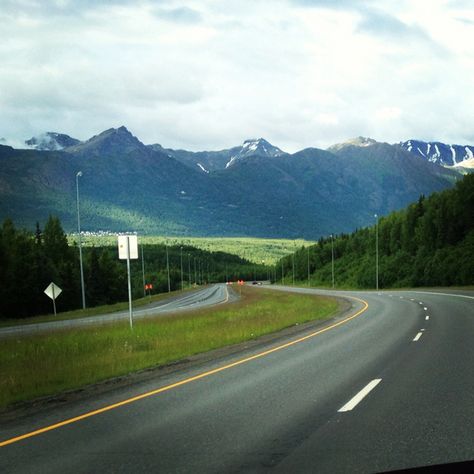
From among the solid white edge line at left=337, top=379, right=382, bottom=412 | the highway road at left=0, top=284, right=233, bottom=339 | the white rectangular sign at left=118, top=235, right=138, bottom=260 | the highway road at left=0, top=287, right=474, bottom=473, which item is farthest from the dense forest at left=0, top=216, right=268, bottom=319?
the solid white edge line at left=337, top=379, right=382, bottom=412

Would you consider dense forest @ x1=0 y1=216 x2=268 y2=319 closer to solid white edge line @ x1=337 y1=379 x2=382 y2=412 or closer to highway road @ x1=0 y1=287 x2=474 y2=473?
highway road @ x1=0 y1=287 x2=474 y2=473

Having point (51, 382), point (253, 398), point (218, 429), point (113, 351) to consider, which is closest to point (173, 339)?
point (113, 351)

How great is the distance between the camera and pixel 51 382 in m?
12.3

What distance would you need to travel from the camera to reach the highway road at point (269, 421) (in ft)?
20.3

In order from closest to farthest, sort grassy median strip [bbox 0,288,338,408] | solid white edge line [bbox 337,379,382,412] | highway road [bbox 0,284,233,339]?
solid white edge line [bbox 337,379,382,412], grassy median strip [bbox 0,288,338,408], highway road [bbox 0,284,233,339]

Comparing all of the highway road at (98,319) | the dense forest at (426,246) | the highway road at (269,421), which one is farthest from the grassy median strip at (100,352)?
the dense forest at (426,246)

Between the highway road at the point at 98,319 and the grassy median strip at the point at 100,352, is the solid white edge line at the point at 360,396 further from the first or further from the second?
the highway road at the point at 98,319

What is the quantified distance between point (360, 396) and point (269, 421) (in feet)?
6.85

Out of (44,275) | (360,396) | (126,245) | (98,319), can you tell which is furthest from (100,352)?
(44,275)

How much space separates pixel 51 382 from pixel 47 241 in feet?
279

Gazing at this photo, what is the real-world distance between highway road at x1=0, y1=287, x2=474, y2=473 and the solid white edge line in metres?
0.02

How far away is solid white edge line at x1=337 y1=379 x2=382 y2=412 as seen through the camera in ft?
28.2

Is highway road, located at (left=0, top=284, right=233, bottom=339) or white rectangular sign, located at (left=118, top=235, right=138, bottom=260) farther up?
white rectangular sign, located at (left=118, top=235, right=138, bottom=260)

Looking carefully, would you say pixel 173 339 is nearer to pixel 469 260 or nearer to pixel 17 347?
pixel 17 347
